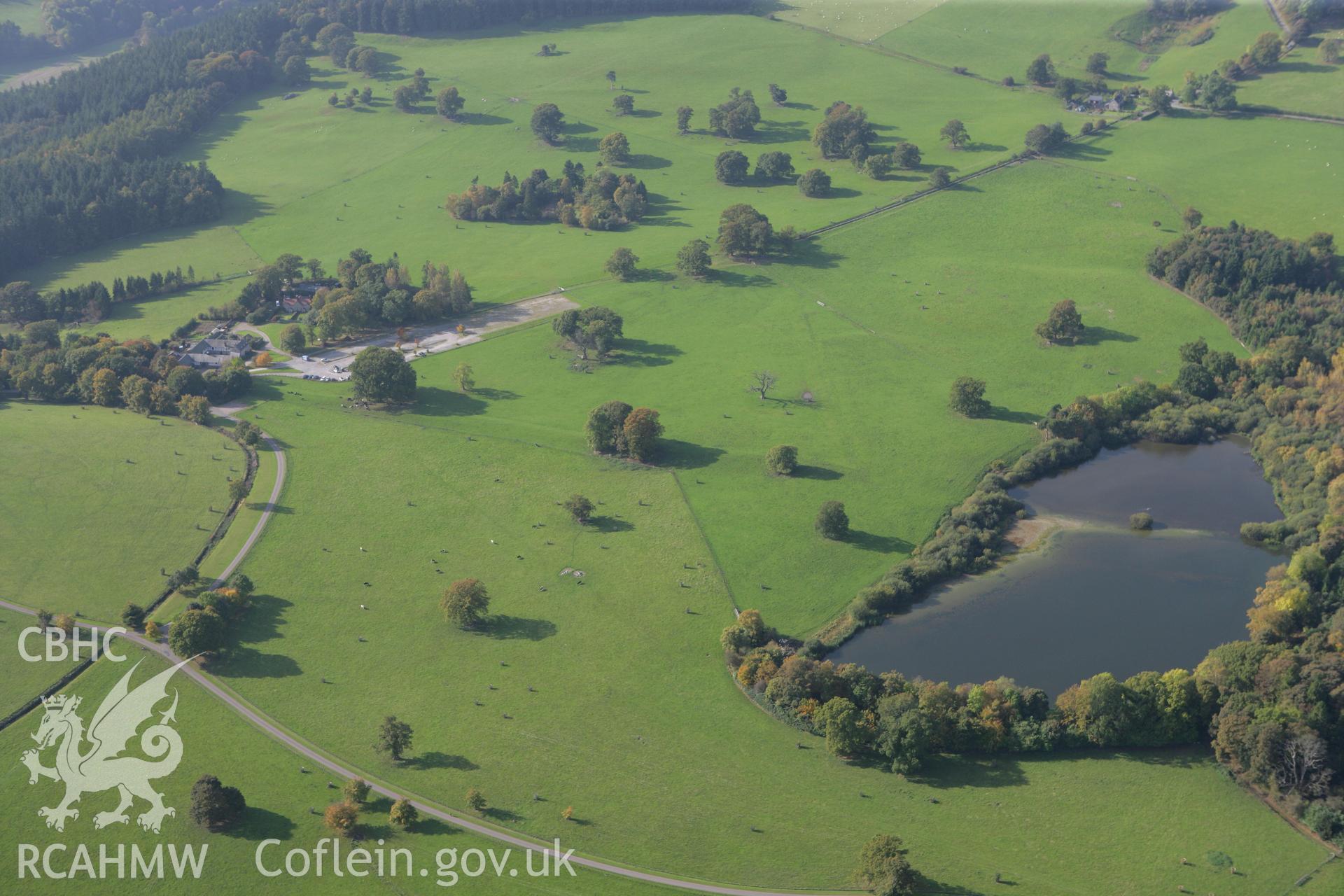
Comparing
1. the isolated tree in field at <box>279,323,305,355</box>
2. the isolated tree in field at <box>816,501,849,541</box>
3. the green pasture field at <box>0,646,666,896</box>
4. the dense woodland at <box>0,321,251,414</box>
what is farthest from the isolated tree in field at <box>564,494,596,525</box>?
the isolated tree in field at <box>279,323,305,355</box>

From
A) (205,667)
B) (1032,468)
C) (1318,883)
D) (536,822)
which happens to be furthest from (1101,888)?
(205,667)

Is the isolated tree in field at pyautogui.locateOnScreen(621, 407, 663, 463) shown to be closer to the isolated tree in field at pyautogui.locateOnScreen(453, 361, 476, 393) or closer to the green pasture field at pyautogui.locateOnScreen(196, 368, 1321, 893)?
the green pasture field at pyautogui.locateOnScreen(196, 368, 1321, 893)

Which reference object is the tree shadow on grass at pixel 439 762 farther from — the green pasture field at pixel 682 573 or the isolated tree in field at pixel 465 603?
the isolated tree in field at pixel 465 603

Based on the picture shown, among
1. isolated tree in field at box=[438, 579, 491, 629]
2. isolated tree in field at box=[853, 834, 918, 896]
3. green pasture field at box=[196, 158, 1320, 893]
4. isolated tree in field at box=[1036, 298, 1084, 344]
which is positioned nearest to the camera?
isolated tree in field at box=[853, 834, 918, 896]

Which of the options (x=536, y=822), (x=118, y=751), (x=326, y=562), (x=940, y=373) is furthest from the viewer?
(x=940, y=373)

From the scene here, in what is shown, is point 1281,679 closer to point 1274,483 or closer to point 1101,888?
point 1101,888

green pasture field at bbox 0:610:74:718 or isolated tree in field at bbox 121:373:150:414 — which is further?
isolated tree in field at bbox 121:373:150:414
